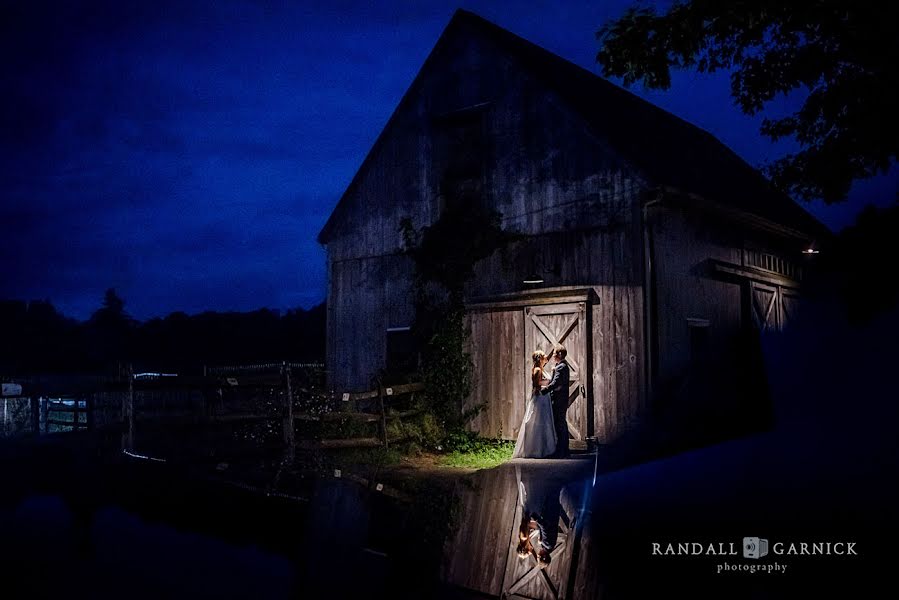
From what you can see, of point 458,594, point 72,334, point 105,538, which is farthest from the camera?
point 72,334

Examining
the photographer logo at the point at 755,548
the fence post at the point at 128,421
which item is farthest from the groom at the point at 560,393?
the fence post at the point at 128,421

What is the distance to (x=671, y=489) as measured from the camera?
8531 mm

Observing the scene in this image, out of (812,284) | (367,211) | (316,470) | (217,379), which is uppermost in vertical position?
(367,211)

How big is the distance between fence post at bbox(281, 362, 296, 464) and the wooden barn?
11.1ft

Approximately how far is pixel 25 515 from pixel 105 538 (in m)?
2.08

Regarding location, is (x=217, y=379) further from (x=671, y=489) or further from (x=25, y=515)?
(x=671, y=489)

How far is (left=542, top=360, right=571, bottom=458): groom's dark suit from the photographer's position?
1220 cm

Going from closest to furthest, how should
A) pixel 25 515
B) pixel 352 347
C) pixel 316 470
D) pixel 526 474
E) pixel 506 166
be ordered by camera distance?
1. pixel 25 515
2. pixel 526 474
3. pixel 316 470
4. pixel 506 166
5. pixel 352 347

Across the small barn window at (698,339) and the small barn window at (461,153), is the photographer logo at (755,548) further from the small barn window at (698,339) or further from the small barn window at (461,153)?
the small barn window at (461,153)

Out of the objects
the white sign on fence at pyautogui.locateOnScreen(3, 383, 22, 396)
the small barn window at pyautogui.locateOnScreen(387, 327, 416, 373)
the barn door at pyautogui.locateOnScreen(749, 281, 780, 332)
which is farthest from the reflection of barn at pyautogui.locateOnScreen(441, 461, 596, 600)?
the white sign on fence at pyautogui.locateOnScreen(3, 383, 22, 396)

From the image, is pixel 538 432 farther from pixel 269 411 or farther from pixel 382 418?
pixel 269 411

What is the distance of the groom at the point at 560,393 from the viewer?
12195 millimetres

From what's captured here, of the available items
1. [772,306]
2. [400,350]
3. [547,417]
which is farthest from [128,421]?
[772,306]

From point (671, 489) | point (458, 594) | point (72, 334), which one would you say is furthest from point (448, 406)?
point (72, 334)
